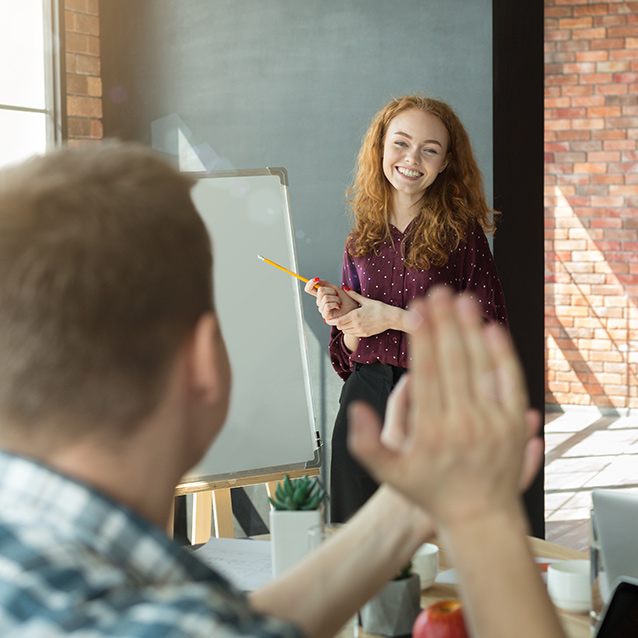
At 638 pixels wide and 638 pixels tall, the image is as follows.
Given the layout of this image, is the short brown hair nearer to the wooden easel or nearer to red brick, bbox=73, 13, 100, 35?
the wooden easel

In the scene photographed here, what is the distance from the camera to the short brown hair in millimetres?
477

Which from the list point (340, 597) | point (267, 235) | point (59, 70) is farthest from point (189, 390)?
point (59, 70)

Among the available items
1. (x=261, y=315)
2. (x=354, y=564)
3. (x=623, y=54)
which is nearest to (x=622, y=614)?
(x=354, y=564)

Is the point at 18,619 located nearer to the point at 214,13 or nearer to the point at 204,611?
the point at 204,611

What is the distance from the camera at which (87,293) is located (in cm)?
48

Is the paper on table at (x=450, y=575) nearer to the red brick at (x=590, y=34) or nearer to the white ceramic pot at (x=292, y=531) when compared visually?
the white ceramic pot at (x=292, y=531)

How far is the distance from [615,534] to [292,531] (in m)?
0.46

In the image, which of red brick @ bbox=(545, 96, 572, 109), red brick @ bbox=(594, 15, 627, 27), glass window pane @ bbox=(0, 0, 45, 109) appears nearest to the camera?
glass window pane @ bbox=(0, 0, 45, 109)

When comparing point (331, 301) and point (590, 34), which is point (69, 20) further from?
point (590, 34)

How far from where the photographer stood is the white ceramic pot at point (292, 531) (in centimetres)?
118

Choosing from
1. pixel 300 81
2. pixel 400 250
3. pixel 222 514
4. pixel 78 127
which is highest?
pixel 300 81

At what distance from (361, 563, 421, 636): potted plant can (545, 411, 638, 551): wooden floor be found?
8.81 feet

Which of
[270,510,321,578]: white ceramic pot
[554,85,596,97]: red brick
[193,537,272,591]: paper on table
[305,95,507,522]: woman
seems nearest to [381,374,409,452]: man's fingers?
[270,510,321,578]: white ceramic pot

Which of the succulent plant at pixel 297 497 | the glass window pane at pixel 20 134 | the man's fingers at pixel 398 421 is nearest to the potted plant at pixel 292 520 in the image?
the succulent plant at pixel 297 497
